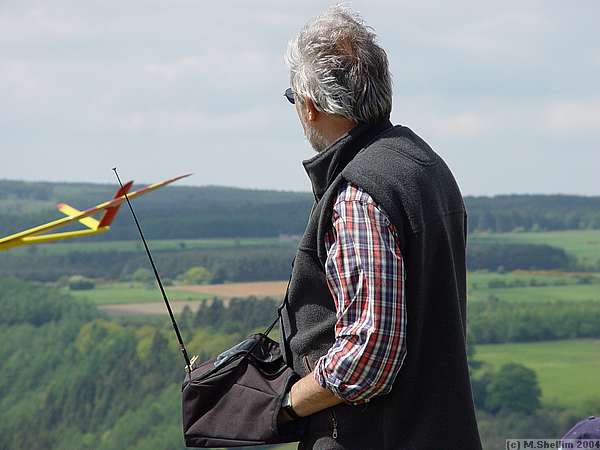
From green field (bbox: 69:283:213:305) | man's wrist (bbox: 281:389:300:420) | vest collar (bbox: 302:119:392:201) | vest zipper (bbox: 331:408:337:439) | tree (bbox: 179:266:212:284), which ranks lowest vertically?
green field (bbox: 69:283:213:305)

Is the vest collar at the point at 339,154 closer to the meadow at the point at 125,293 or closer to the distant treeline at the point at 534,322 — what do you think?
the distant treeline at the point at 534,322

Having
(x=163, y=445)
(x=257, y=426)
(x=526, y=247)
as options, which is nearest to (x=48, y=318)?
(x=163, y=445)

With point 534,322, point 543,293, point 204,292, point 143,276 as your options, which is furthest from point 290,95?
point 543,293

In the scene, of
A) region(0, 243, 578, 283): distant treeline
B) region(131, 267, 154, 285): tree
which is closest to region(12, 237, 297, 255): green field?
region(0, 243, 578, 283): distant treeline

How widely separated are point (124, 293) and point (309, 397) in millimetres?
43168

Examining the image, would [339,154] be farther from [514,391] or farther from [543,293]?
[543,293]

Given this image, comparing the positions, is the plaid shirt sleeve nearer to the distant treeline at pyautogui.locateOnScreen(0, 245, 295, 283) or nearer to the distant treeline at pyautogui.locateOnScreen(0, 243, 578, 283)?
the distant treeline at pyautogui.locateOnScreen(0, 245, 295, 283)

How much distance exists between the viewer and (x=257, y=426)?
2391mm

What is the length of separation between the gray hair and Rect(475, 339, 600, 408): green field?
3099cm

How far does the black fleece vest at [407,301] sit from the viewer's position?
2.26 meters

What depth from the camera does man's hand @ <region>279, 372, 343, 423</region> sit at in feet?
7.48

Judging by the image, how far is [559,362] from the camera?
37344mm

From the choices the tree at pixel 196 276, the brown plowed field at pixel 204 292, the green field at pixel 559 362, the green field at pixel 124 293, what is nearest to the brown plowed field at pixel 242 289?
the brown plowed field at pixel 204 292

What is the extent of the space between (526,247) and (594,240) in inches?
141
